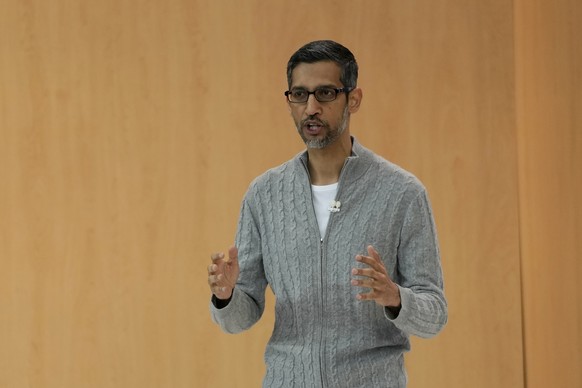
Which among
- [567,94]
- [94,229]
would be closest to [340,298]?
[567,94]

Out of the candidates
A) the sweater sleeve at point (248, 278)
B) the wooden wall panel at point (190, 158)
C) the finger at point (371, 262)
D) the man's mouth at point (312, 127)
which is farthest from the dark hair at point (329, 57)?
the wooden wall panel at point (190, 158)

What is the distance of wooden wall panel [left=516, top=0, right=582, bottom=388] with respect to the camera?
365cm

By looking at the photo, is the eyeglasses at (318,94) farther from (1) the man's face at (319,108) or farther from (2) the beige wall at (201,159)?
(2) the beige wall at (201,159)

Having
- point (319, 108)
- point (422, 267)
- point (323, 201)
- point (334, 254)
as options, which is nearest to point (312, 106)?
point (319, 108)

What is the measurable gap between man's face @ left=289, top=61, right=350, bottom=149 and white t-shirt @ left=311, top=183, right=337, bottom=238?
0.12m

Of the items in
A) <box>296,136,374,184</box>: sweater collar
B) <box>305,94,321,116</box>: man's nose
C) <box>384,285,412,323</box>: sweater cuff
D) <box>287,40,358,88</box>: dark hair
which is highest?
<box>287,40,358,88</box>: dark hair

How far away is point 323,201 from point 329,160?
10 centimetres

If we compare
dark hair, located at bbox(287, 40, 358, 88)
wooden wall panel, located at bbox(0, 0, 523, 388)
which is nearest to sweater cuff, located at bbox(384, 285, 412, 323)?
dark hair, located at bbox(287, 40, 358, 88)

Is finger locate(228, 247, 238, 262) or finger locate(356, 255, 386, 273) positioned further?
finger locate(228, 247, 238, 262)

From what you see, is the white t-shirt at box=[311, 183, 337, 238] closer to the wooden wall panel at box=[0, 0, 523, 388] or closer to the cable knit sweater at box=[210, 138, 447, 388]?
the cable knit sweater at box=[210, 138, 447, 388]

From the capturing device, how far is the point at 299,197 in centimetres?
243

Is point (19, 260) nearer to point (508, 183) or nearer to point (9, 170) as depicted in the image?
point (9, 170)

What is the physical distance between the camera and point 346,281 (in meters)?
2.31

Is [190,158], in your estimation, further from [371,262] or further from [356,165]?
[371,262]
